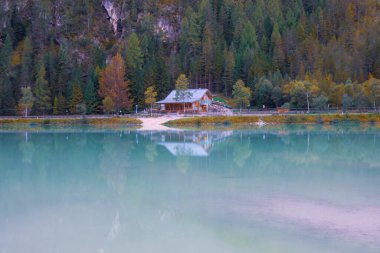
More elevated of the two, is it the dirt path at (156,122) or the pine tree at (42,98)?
the pine tree at (42,98)

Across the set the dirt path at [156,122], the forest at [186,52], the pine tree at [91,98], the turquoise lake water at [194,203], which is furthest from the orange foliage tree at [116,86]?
the turquoise lake water at [194,203]

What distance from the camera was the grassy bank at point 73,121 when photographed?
72.8 m

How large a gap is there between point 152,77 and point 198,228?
77.2 meters

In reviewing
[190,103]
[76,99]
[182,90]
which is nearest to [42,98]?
[76,99]

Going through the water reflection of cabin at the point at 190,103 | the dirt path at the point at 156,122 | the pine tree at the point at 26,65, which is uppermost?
the pine tree at the point at 26,65

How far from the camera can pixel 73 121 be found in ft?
250

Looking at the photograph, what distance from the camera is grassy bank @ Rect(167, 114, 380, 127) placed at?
6781cm

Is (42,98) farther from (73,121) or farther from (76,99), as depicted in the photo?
(73,121)

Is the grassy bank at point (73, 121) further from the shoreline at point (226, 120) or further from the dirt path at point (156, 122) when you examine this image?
the dirt path at point (156, 122)

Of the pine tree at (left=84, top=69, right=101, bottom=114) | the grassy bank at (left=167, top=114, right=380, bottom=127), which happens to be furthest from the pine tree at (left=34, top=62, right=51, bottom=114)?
the grassy bank at (left=167, top=114, right=380, bottom=127)

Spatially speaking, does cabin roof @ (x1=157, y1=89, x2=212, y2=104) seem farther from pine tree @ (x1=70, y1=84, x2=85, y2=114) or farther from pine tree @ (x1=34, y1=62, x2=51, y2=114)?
pine tree @ (x1=34, y1=62, x2=51, y2=114)

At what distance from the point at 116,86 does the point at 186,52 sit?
1199 inches

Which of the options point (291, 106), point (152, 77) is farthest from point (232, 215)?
point (152, 77)

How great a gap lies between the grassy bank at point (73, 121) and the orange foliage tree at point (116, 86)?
8.04 metres
